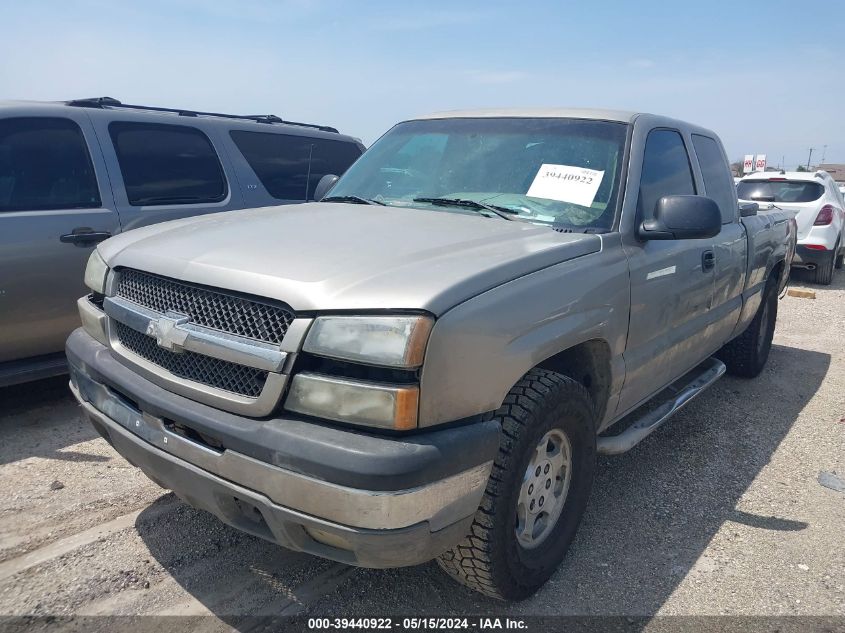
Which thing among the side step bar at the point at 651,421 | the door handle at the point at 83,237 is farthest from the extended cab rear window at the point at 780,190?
the door handle at the point at 83,237

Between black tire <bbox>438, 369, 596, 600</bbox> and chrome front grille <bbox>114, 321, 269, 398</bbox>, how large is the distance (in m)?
0.80

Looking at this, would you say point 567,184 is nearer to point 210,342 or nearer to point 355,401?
point 355,401

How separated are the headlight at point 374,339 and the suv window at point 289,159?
3.62 metres

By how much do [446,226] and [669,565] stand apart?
175 centimetres

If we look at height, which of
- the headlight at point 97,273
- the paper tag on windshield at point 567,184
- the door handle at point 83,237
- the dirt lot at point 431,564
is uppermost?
the paper tag on windshield at point 567,184

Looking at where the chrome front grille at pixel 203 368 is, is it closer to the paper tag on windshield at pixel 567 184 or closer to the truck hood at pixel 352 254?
the truck hood at pixel 352 254

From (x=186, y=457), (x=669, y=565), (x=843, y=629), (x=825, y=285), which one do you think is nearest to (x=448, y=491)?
(x=186, y=457)

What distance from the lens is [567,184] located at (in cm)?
304

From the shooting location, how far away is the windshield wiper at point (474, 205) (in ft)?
9.82

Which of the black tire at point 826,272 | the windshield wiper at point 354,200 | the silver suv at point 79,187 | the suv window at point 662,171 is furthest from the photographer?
the black tire at point 826,272

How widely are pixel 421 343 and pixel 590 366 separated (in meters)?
1.17

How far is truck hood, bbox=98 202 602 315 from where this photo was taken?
6.51 feet

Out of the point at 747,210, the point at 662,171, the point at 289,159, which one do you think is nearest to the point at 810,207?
the point at 747,210

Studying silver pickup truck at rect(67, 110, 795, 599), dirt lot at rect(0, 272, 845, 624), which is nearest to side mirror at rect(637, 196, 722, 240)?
silver pickup truck at rect(67, 110, 795, 599)
